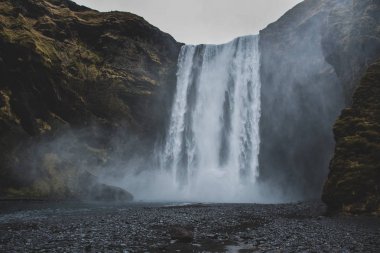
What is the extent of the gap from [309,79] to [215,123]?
15679mm

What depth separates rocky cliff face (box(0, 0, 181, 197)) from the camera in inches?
1626

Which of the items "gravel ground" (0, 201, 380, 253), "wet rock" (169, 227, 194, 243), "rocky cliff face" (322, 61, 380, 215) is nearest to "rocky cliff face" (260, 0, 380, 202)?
"rocky cliff face" (322, 61, 380, 215)

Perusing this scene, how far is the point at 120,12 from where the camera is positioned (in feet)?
205

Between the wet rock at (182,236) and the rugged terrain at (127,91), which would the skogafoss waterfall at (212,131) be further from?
the wet rock at (182,236)

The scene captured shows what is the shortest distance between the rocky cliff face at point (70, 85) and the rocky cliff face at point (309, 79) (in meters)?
17.3

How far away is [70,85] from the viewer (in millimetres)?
50719

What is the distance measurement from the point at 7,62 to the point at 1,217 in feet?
80.9

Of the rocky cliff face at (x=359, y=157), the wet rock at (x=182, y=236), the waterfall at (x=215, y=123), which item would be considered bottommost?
the wet rock at (x=182, y=236)

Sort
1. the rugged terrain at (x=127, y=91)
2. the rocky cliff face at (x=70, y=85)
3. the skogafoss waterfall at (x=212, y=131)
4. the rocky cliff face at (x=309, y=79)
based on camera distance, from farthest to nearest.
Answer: the skogafoss waterfall at (x=212, y=131) < the rocky cliff face at (x=70, y=85) < the rocky cliff face at (x=309, y=79) < the rugged terrain at (x=127, y=91)

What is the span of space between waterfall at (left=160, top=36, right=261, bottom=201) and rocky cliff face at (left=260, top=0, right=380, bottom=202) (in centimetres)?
207

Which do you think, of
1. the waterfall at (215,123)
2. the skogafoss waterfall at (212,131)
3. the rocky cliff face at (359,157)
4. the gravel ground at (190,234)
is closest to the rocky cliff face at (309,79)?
the waterfall at (215,123)

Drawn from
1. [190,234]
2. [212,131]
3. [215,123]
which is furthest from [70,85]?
[190,234]

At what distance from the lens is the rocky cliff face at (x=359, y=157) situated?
22828 mm

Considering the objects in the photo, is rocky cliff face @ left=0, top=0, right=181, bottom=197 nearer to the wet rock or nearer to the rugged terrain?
the rugged terrain
